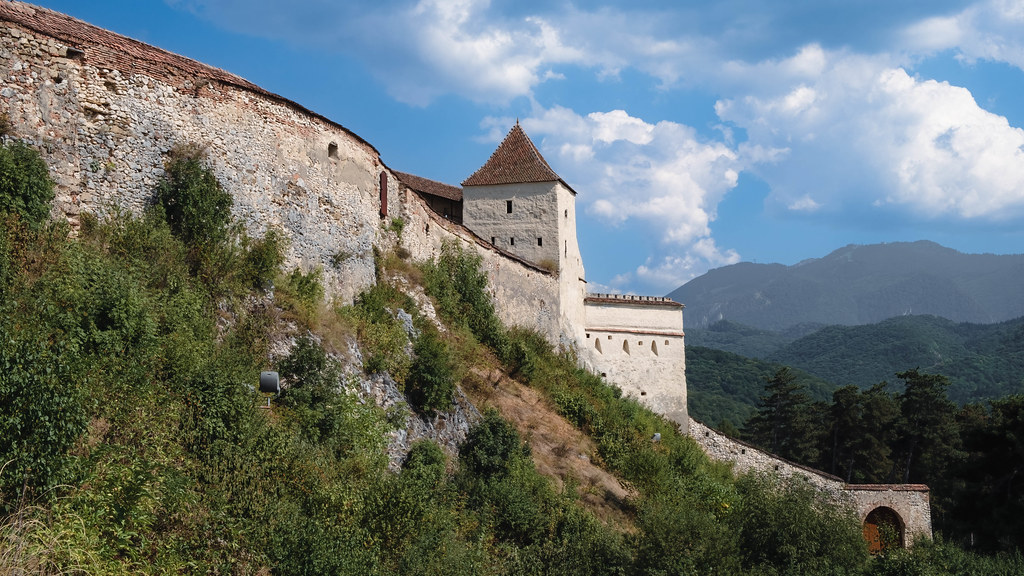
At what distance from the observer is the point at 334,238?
22.9 meters

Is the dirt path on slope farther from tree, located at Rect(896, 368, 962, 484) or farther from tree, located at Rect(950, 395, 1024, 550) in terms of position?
tree, located at Rect(896, 368, 962, 484)

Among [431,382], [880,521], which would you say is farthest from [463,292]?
[880,521]

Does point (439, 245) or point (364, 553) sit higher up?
point (439, 245)

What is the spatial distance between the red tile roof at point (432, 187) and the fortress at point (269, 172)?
501mm

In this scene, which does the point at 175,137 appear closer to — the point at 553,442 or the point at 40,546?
the point at 40,546

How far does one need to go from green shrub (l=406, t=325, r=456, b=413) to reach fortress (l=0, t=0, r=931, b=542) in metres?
2.89

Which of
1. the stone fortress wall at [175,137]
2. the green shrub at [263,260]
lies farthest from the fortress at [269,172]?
the green shrub at [263,260]

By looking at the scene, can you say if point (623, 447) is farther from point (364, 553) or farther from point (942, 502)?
point (942, 502)

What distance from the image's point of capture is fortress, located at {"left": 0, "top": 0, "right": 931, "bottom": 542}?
16.8 meters

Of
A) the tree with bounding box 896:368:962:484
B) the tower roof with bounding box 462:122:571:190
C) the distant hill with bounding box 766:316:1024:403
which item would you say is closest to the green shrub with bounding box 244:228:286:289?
the tower roof with bounding box 462:122:571:190

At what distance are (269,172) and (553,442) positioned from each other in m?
11.9

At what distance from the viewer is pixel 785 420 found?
63.3 metres

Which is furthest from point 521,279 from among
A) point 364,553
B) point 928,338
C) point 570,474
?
point 928,338

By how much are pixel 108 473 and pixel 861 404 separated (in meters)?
51.6
